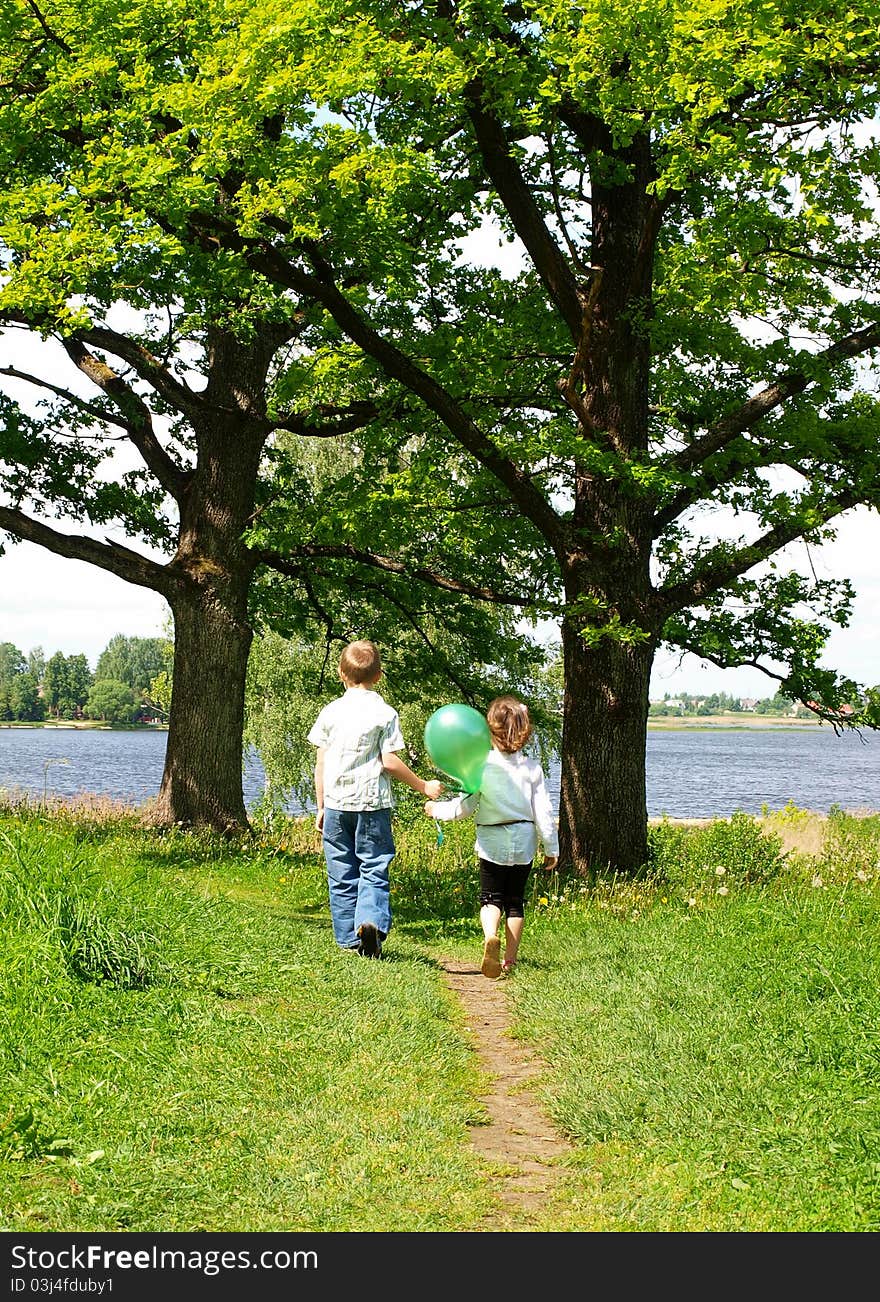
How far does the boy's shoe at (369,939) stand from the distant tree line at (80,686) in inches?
4245

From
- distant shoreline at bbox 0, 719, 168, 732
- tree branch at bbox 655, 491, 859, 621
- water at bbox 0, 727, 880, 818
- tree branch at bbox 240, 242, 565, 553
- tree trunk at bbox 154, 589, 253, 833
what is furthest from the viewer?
distant shoreline at bbox 0, 719, 168, 732

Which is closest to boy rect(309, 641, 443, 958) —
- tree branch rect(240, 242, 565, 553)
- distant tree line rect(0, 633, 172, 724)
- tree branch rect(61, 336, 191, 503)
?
tree branch rect(240, 242, 565, 553)

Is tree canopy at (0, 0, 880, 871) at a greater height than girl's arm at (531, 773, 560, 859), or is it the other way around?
tree canopy at (0, 0, 880, 871)

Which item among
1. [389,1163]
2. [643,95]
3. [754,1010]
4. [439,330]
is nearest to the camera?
[389,1163]

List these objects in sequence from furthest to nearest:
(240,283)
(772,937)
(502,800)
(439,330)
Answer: (439,330), (240,283), (502,800), (772,937)

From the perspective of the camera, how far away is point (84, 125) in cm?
1222

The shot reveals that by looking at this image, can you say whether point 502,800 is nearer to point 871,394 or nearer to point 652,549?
point 652,549

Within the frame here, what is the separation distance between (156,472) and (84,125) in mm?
4908

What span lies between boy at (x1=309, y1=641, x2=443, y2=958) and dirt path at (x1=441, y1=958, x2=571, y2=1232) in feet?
2.99

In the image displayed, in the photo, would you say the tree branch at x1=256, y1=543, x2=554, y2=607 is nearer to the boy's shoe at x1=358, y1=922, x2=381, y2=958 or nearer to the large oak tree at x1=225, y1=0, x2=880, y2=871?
the large oak tree at x1=225, y1=0, x2=880, y2=871

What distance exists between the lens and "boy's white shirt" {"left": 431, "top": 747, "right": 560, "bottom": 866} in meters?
8.59

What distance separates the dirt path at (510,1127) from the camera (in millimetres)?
4574

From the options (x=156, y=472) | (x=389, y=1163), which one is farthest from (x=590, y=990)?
(x=156, y=472)

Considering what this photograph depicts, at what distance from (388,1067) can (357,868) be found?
3028mm
